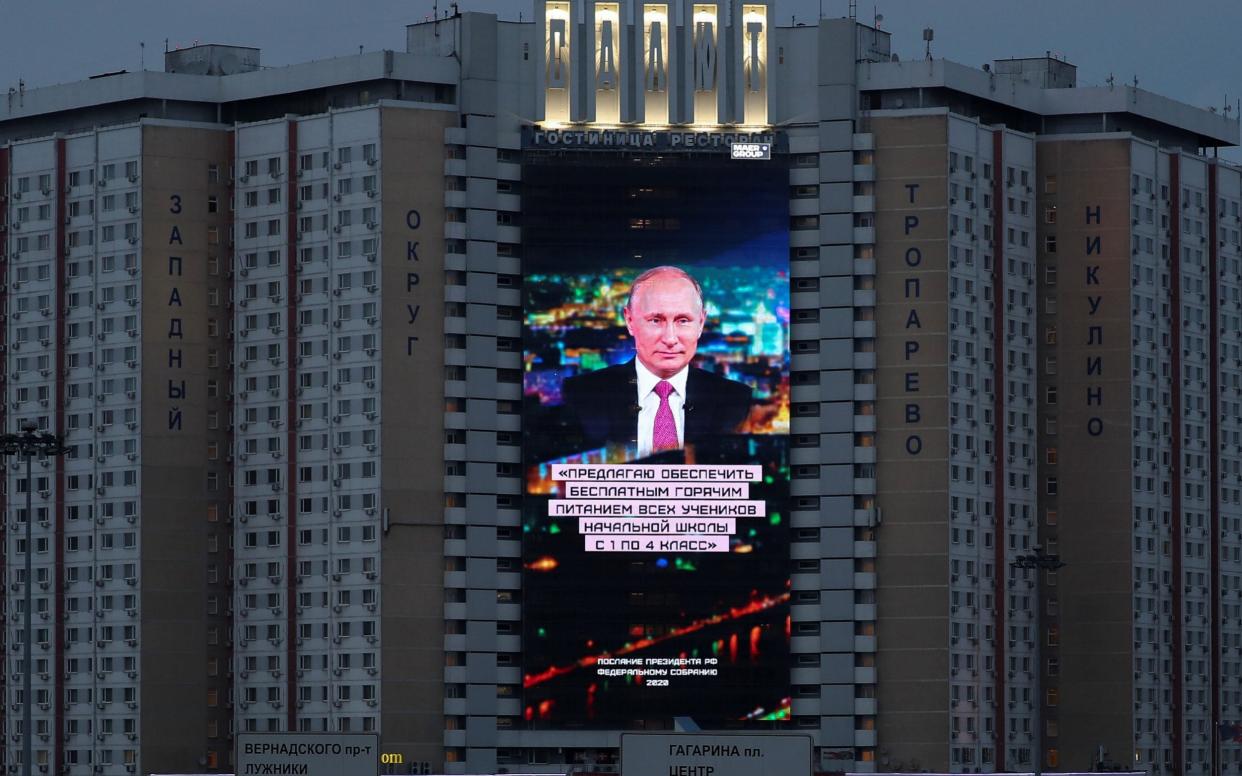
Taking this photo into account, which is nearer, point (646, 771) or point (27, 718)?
point (646, 771)

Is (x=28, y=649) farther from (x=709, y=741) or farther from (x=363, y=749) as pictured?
(x=709, y=741)

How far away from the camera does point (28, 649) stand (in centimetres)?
17600

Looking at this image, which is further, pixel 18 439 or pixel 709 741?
pixel 18 439

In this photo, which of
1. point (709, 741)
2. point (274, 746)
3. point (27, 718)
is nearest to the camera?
point (709, 741)

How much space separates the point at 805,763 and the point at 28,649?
3308 inches

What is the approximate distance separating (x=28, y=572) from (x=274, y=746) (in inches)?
2389

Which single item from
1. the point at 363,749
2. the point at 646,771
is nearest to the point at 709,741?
the point at 646,771

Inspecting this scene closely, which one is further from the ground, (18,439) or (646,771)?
(18,439)

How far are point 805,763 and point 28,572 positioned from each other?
84007mm

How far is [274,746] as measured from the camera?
119 m

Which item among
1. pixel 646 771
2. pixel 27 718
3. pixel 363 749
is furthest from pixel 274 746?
pixel 27 718

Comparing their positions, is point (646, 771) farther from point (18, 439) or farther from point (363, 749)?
point (18, 439)

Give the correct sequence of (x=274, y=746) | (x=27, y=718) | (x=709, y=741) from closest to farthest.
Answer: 1. (x=709, y=741)
2. (x=274, y=746)
3. (x=27, y=718)

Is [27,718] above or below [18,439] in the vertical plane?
below
